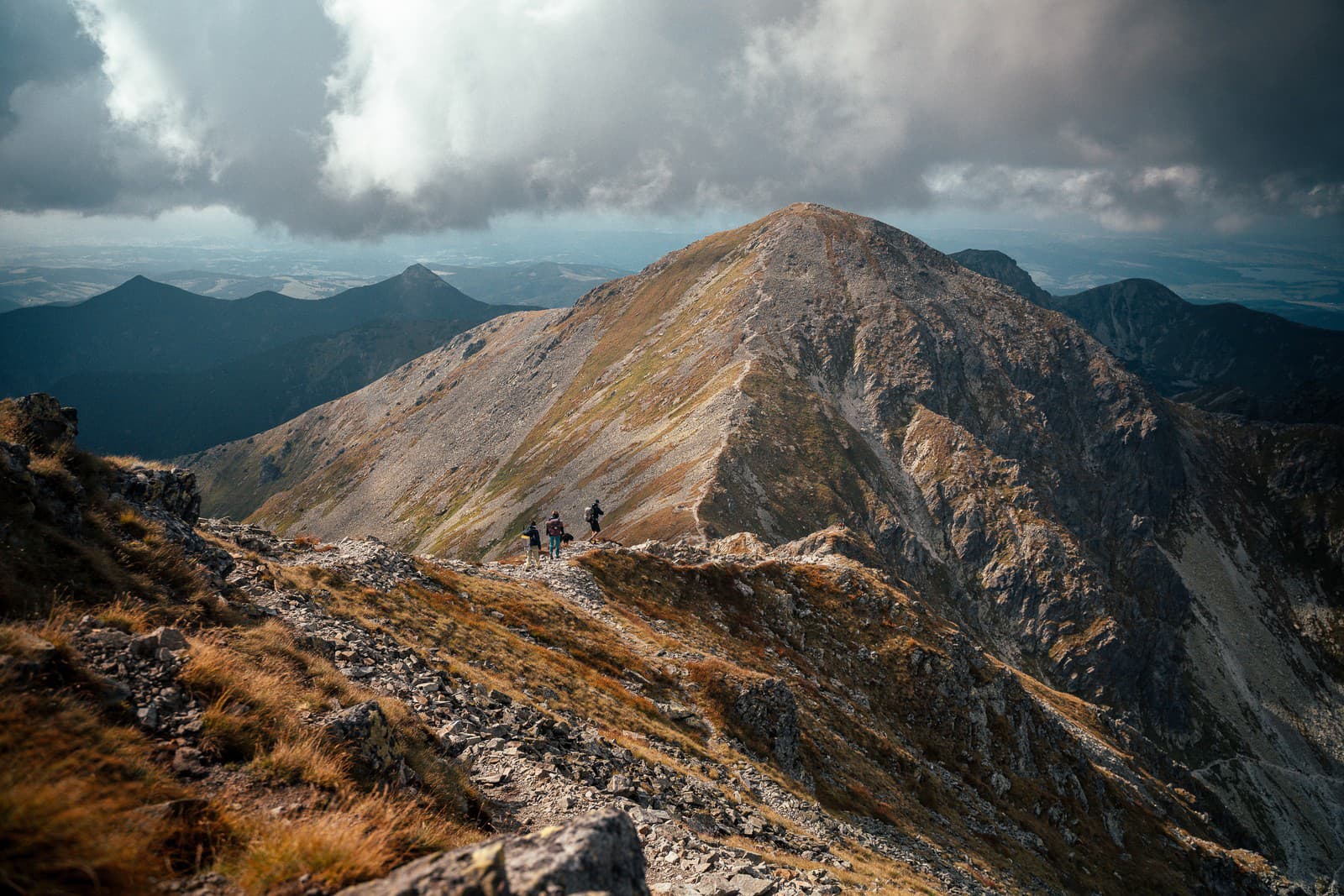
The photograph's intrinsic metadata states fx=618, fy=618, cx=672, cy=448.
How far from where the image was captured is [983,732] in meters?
49.2

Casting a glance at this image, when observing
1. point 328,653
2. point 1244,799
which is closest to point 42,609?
point 328,653

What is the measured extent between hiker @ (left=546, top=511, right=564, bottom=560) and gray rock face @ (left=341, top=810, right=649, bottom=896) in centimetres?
3547

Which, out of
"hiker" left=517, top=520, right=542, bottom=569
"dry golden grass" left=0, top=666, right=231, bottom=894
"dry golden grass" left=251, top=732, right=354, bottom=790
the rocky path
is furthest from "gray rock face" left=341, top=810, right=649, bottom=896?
"hiker" left=517, top=520, right=542, bottom=569

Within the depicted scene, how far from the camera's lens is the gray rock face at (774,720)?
31516 millimetres

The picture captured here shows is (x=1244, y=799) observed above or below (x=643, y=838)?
below

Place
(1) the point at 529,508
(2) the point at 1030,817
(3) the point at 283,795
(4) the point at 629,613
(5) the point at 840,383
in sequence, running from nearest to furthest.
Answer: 1. (3) the point at 283,795
2. (4) the point at 629,613
3. (2) the point at 1030,817
4. (1) the point at 529,508
5. (5) the point at 840,383

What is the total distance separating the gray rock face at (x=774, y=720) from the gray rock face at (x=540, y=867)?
25296 millimetres

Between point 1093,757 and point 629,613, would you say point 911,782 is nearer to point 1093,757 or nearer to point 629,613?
point 629,613

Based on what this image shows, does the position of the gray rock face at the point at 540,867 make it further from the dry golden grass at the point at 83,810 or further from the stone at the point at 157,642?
the stone at the point at 157,642

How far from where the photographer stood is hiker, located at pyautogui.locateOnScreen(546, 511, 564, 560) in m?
43.7

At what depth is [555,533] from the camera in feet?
144

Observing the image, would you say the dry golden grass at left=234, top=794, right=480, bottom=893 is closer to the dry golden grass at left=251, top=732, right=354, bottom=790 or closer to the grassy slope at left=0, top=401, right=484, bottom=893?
the grassy slope at left=0, top=401, right=484, bottom=893

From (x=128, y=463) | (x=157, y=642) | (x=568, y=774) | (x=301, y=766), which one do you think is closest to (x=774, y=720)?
(x=568, y=774)

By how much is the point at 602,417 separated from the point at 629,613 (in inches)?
6064
